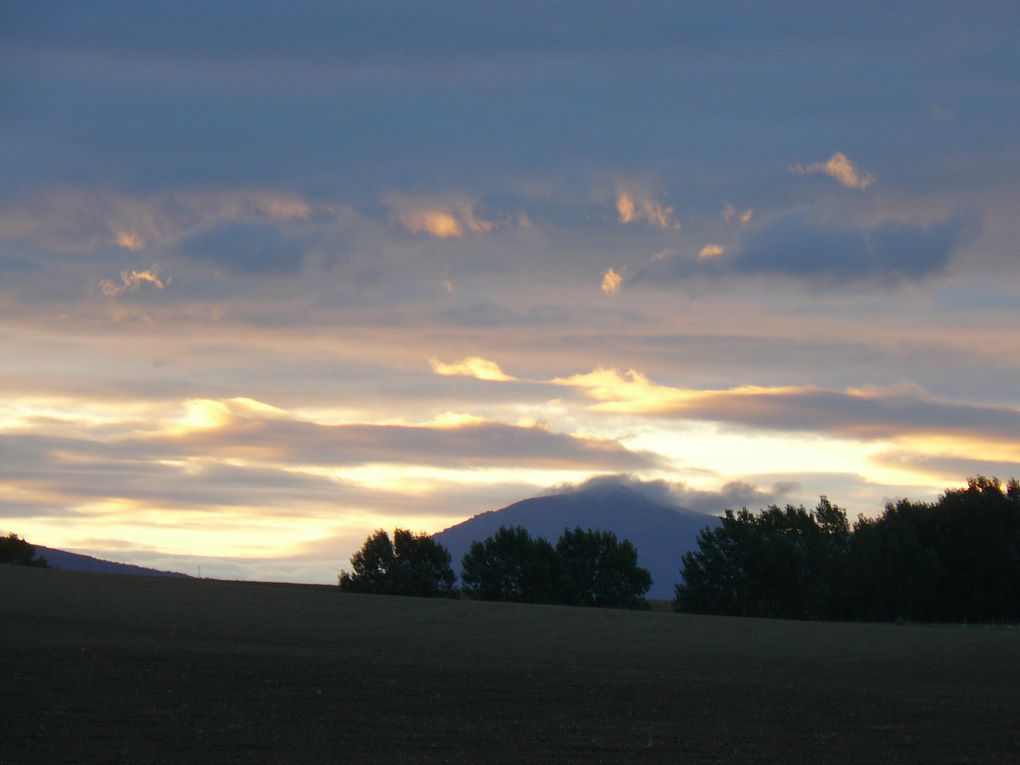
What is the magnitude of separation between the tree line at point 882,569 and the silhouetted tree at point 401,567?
29242 mm

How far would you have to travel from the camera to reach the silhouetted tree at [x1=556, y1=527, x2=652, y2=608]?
116875 millimetres

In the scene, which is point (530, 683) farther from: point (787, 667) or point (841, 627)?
point (841, 627)

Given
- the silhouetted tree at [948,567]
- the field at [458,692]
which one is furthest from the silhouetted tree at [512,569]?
the field at [458,692]

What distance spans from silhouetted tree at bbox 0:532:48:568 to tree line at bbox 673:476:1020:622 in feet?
246

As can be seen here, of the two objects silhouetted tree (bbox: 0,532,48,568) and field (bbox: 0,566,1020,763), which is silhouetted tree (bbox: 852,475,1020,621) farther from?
silhouetted tree (bbox: 0,532,48,568)

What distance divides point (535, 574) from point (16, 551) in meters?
60.7

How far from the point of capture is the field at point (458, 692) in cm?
2130

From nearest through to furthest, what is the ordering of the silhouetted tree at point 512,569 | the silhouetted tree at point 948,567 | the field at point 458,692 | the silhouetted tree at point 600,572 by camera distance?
the field at point 458,692 < the silhouetted tree at point 948,567 < the silhouetted tree at point 600,572 < the silhouetted tree at point 512,569

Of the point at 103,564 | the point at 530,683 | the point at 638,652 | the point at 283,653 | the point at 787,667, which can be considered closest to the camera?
the point at 530,683

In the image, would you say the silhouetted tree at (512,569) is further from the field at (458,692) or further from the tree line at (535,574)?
the field at (458,692)

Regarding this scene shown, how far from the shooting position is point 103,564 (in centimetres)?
17050

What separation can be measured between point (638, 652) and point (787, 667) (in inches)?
283

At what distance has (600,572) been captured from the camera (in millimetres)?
118438

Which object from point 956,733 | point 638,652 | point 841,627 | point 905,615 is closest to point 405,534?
point 905,615
